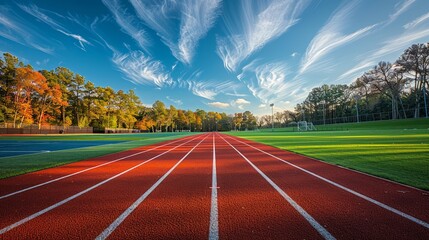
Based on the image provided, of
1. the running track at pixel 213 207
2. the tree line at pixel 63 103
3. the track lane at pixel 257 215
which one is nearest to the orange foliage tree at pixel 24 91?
the tree line at pixel 63 103

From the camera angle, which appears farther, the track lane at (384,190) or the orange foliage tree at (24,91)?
the orange foliage tree at (24,91)

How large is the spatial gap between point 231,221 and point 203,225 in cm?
47

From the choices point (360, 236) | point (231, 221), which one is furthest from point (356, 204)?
point (231, 221)

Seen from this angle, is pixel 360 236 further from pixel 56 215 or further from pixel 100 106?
pixel 100 106

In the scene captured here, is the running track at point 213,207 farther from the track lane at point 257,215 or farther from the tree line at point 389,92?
the tree line at point 389,92

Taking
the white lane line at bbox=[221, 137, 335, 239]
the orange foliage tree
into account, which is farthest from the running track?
the orange foliage tree

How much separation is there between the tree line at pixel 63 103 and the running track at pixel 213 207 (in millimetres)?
51814

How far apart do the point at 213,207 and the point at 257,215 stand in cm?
87

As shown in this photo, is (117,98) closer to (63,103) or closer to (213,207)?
(63,103)

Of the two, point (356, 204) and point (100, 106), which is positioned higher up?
point (100, 106)

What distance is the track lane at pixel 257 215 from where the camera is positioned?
2.66 metres

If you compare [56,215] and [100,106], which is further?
[100,106]

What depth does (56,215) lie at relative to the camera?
332cm

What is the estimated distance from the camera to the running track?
8.95ft
